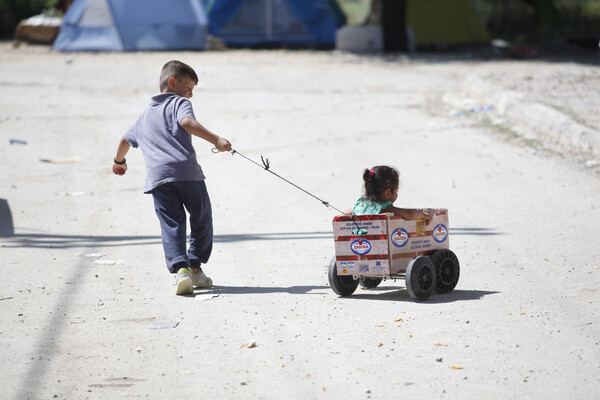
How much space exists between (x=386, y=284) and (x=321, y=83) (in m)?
11.6

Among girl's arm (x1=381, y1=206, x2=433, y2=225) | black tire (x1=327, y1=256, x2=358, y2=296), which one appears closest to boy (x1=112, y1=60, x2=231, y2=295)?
black tire (x1=327, y1=256, x2=358, y2=296)

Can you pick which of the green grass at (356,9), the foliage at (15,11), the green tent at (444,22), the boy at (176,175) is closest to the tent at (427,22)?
the green tent at (444,22)

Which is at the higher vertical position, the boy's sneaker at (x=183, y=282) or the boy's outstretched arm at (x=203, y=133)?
the boy's outstretched arm at (x=203, y=133)

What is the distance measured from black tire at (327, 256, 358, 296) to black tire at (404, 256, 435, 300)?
423mm

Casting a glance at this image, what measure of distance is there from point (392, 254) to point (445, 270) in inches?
15.3

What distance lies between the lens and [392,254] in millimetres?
5125

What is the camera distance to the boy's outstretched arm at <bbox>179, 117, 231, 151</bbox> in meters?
5.11

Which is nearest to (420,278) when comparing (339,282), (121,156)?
(339,282)

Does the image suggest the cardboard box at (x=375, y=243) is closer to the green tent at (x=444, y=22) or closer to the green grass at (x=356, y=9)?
the green tent at (x=444, y=22)

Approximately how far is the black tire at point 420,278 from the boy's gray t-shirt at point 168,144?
4.83 ft

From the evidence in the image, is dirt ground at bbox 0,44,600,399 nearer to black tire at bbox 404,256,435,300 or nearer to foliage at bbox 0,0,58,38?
black tire at bbox 404,256,435,300

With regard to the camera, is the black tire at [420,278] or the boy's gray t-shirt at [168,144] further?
the boy's gray t-shirt at [168,144]

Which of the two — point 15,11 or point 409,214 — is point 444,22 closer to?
point 15,11

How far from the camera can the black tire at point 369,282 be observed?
5530 millimetres
